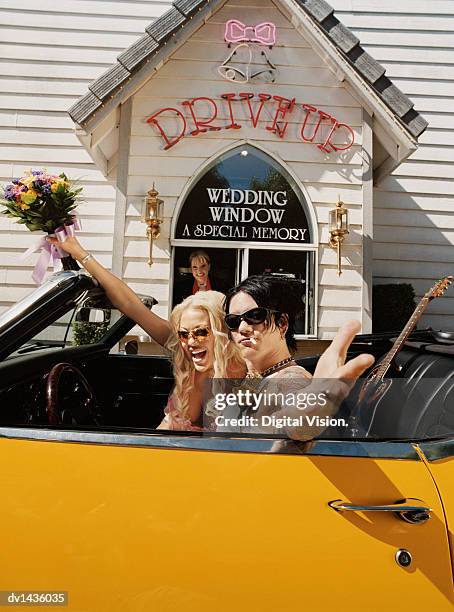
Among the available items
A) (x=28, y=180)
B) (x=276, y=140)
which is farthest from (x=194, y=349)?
(x=276, y=140)

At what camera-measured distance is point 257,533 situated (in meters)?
1.33

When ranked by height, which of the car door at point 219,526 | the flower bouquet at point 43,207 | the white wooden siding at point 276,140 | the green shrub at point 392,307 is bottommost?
the car door at point 219,526

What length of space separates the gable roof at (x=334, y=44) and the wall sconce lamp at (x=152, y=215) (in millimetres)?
981

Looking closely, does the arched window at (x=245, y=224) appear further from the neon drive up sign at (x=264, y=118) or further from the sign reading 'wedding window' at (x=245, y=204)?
the neon drive up sign at (x=264, y=118)

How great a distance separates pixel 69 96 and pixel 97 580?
24.4ft

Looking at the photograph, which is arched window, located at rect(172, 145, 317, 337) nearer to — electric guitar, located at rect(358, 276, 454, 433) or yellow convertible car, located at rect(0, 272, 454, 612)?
electric guitar, located at rect(358, 276, 454, 433)

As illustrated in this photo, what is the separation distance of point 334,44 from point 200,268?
2.74m

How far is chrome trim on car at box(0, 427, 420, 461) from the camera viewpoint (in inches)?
55.5

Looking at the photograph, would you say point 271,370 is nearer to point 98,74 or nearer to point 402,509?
point 402,509

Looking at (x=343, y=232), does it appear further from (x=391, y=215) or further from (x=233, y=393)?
(x=233, y=393)

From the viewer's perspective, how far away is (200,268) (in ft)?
20.7

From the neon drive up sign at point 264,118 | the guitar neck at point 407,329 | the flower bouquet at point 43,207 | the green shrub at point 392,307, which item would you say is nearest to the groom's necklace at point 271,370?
the guitar neck at point 407,329

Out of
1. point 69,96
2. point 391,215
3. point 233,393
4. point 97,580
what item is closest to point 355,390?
point 233,393

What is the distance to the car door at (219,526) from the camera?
1.29 meters
